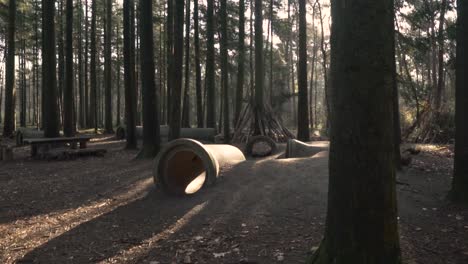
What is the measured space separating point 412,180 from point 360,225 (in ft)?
19.1

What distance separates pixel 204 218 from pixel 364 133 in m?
3.44

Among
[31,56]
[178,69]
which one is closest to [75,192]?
[178,69]

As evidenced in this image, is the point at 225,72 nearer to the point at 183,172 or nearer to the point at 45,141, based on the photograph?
the point at 45,141

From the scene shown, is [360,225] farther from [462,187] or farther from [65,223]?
[65,223]

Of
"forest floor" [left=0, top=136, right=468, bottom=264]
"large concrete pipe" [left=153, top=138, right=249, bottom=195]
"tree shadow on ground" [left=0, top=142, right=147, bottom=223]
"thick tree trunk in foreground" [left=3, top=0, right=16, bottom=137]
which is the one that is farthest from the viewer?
"thick tree trunk in foreground" [left=3, top=0, right=16, bottom=137]

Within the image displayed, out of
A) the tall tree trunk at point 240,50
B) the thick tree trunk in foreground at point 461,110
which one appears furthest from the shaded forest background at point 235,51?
the thick tree trunk in foreground at point 461,110

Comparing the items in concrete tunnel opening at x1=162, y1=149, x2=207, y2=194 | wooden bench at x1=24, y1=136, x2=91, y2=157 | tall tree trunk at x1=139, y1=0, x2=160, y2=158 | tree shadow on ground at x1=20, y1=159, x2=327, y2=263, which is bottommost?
tree shadow on ground at x1=20, y1=159, x2=327, y2=263

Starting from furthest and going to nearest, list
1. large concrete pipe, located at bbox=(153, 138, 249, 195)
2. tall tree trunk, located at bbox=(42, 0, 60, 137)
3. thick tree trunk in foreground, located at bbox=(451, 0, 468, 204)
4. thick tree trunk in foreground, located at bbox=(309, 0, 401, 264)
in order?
tall tree trunk, located at bbox=(42, 0, 60, 137) < large concrete pipe, located at bbox=(153, 138, 249, 195) < thick tree trunk in foreground, located at bbox=(451, 0, 468, 204) < thick tree trunk in foreground, located at bbox=(309, 0, 401, 264)

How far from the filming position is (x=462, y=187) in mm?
6184

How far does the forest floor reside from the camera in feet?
15.0

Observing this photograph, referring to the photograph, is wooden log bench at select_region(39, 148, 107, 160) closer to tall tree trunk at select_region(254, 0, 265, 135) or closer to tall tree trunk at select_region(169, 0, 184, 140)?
tall tree trunk at select_region(169, 0, 184, 140)

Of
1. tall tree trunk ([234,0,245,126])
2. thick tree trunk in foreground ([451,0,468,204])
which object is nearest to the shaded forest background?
tall tree trunk ([234,0,245,126])

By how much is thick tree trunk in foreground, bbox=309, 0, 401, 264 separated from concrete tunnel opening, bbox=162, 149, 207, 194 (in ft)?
15.1

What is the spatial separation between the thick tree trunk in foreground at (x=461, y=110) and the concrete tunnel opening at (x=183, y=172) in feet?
13.9
